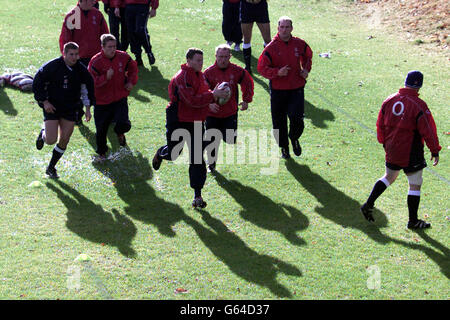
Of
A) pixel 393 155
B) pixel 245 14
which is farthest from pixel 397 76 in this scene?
pixel 393 155

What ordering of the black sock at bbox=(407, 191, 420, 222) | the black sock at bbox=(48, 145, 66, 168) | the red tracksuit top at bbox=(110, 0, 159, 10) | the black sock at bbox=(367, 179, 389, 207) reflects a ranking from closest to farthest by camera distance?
the black sock at bbox=(407, 191, 420, 222) → the black sock at bbox=(367, 179, 389, 207) → the black sock at bbox=(48, 145, 66, 168) → the red tracksuit top at bbox=(110, 0, 159, 10)

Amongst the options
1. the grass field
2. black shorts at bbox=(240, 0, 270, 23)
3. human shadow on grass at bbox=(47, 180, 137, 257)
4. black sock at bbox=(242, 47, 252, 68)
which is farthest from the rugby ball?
black shorts at bbox=(240, 0, 270, 23)

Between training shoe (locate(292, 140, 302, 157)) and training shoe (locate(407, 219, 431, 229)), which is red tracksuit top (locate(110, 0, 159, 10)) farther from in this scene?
training shoe (locate(407, 219, 431, 229))

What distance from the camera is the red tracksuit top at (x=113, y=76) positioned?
9.29 m

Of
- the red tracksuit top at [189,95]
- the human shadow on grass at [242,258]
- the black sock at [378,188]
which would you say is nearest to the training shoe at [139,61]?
the red tracksuit top at [189,95]

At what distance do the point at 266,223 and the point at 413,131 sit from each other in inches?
89.7

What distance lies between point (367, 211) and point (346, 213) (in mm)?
Result: 451

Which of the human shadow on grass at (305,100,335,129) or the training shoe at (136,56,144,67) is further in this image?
the training shoe at (136,56,144,67)

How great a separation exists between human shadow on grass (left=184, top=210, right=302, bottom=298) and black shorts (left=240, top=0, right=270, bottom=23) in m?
7.24

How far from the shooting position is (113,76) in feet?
30.9

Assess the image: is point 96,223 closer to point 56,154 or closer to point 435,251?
point 56,154

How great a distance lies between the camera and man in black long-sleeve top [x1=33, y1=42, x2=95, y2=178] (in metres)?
8.60

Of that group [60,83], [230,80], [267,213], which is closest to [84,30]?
[60,83]

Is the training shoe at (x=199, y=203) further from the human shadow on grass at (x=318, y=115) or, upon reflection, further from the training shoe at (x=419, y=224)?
the human shadow on grass at (x=318, y=115)
